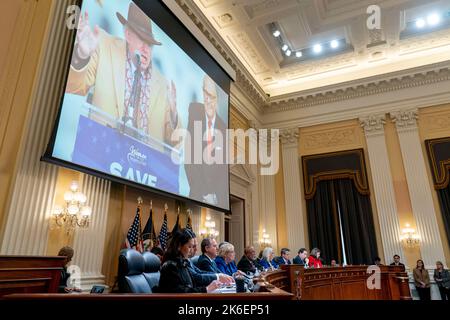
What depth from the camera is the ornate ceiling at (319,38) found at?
741 centimetres

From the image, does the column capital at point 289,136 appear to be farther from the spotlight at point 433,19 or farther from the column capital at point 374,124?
the spotlight at point 433,19

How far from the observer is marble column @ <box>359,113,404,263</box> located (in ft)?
26.6

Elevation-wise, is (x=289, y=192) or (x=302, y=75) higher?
(x=302, y=75)

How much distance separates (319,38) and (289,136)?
3.01m

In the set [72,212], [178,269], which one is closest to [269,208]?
[72,212]

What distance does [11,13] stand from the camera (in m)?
3.43

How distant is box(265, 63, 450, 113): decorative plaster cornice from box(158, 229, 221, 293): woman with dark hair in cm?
838

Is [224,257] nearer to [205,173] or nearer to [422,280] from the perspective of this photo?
[205,173]

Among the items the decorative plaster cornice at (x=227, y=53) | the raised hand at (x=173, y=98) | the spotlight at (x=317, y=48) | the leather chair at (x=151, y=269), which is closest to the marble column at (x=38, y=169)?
the leather chair at (x=151, y=269)

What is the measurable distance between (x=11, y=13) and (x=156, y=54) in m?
1.89

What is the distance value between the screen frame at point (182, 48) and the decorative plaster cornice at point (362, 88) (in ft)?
10.3

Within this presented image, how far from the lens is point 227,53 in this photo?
7.75m
